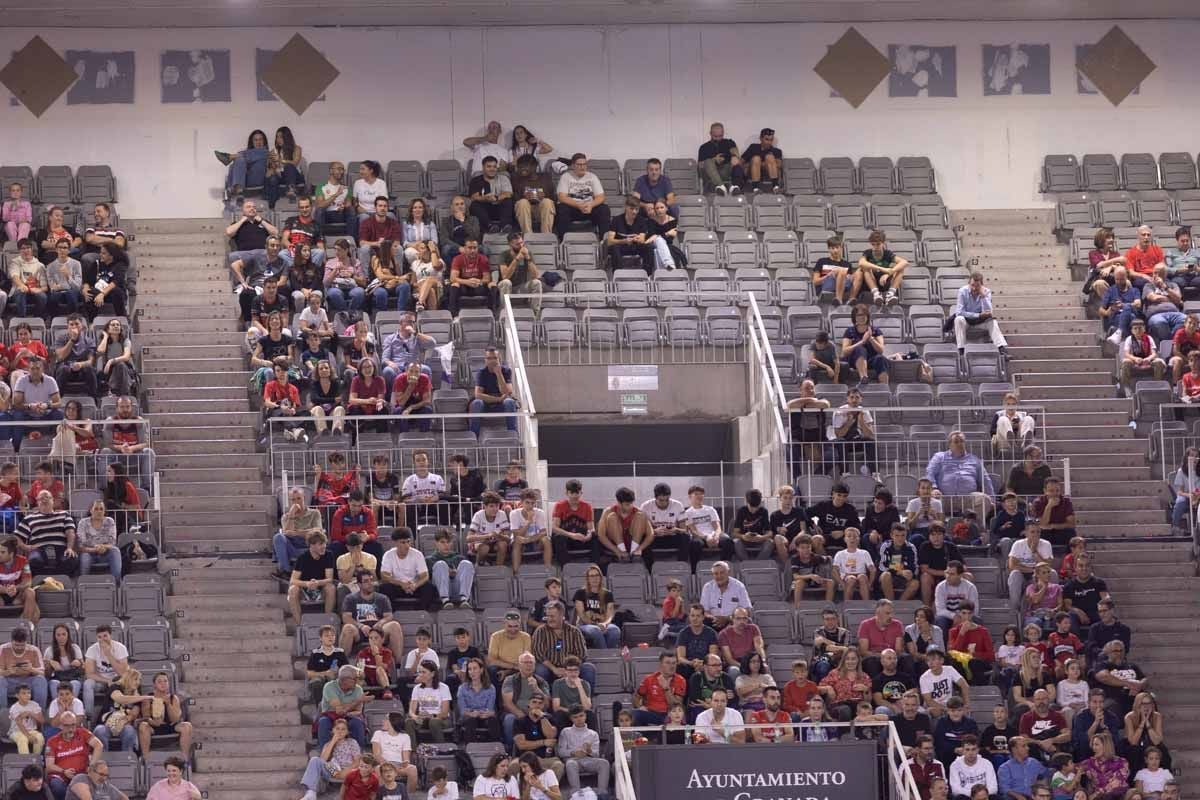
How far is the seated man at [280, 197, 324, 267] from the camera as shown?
78.7 ft

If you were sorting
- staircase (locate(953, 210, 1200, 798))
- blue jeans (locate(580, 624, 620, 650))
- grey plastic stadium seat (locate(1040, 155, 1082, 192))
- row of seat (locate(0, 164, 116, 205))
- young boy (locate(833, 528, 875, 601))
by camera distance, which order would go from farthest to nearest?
grey plastic stadium seat (locate(1040, 155, 1082, 192)) → row of seat (locate(0, 164, 116, 205)) → staircase (locate(953, 210, 1200, 798)) → young boy (locate(833, 528, 875, 601)) → blue jeans (locate(580, 624, 620, 650))

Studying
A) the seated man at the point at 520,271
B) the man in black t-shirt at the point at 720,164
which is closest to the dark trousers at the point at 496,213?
the seated man at the point at 520,271

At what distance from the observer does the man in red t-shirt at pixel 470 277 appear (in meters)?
23.9

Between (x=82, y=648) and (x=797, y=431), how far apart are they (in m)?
6.94

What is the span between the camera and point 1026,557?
781 inches

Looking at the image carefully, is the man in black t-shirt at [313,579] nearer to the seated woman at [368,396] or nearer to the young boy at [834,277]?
the seated woman at [368,396]

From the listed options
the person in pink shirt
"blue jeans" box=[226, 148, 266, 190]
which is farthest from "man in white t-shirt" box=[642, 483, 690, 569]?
the person in pink shirt

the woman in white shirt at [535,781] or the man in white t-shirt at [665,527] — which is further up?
the man in white t-shirt at [665,527]

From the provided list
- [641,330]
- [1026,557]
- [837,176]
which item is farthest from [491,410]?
[837,176]

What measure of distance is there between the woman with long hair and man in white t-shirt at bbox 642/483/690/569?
4524mm

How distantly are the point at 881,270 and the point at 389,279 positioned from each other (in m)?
5.35

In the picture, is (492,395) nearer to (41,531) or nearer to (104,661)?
(41,531)

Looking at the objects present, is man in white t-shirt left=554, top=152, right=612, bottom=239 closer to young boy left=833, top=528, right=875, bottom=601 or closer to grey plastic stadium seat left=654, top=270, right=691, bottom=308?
grey plastic stadium seat left=654, top=270, right=691, bottom=308

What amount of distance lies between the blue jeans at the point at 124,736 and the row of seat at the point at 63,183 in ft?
34.3
